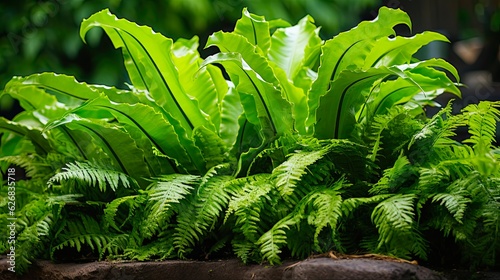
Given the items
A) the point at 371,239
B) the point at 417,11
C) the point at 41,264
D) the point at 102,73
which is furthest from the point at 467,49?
the point at 41,264

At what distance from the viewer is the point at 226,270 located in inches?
66.1

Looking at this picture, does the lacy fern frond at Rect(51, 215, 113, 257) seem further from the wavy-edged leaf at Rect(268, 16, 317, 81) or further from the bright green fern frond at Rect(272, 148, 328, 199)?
the wavy-edged leaf at Rect(268, 16, 317, 81)

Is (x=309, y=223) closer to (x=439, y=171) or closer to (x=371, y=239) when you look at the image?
(x=371, y=239)

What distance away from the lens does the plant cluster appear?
5.22ft

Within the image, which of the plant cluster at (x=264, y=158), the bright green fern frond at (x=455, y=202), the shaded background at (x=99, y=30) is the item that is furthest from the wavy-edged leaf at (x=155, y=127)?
the shaded background at (x=99, y=30)

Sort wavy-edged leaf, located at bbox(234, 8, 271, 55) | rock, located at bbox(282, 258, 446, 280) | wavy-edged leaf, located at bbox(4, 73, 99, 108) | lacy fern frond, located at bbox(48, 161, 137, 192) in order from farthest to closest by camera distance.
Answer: wavy-edged leaf, located at bbox(234, 8, 271, 55)
wavy-edged leaf, located at bbox(4, 73, 99, 108)
lacy fern frond, located at bbox(48, 161, 137, 192)
rock, located at bbox(282, 258, 446, 280)

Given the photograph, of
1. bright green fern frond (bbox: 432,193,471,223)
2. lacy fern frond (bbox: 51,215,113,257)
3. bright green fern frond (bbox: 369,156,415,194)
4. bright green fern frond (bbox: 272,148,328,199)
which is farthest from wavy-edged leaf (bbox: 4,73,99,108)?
bright green fern frond (bbox: 432,193,471,223)

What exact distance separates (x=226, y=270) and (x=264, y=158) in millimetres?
423

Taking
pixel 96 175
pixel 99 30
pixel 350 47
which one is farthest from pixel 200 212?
pixel 99 30

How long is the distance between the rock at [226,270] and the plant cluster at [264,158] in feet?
0.15

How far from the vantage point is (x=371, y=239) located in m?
1.61

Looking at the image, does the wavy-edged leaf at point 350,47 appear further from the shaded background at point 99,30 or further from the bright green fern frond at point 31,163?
the shaded background at point 99,30

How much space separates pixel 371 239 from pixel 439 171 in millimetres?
262

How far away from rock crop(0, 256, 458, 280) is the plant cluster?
0.15 ft
